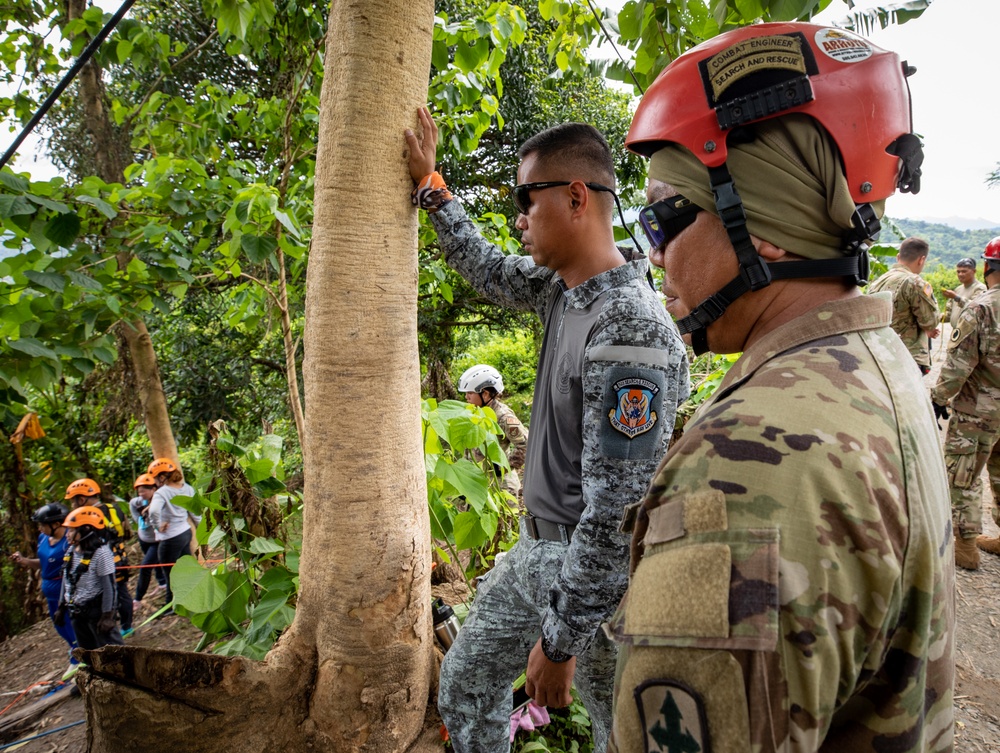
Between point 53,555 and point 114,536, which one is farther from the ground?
point 114,536

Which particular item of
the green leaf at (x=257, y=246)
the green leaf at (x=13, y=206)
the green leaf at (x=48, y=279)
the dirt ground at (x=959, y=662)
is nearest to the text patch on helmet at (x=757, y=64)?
the green leaf at (x=257, y=246)

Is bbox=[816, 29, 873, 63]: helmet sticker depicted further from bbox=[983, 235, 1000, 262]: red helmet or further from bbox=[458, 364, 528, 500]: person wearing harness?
bbox=[983, 235, 1000, 262]: red helmet

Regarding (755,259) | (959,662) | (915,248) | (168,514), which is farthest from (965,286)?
(168,514)

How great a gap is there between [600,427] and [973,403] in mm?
5133

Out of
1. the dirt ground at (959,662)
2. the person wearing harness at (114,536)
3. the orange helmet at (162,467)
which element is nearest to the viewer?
the dirt ground at (959,662)

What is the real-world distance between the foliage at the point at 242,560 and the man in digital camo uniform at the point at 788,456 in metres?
2.11

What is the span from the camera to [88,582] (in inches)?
199

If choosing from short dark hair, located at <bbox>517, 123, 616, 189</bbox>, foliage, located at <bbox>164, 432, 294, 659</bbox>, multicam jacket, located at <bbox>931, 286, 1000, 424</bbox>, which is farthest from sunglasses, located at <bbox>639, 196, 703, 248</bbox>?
multicam jacket, located at <bbox>931, 286, 1000, 424</bbox>

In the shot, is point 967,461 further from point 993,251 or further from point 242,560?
point 242,560

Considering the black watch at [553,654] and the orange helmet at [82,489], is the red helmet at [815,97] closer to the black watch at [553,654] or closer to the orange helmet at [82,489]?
the black watch at [553,654]

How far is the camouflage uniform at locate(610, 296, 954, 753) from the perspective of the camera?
2.19 ft

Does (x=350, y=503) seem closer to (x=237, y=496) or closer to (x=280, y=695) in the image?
(x=280, y=695)

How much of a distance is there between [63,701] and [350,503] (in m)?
4.26

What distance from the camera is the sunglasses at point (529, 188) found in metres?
1.89
